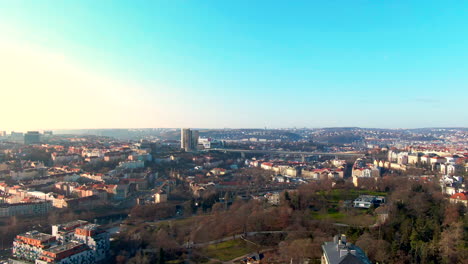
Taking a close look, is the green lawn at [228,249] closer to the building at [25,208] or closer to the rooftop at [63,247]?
the rooftop at [63,247]

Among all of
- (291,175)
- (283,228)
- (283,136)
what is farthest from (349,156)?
(283,136)

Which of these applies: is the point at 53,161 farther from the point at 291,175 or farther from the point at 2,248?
the point at 291,175

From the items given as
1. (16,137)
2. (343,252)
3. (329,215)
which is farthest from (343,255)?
(16,137)

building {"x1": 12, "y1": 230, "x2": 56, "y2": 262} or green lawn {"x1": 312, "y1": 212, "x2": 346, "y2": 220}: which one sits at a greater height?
green lawn {"x1": 312, "y1": 212, "x2": 346, "y2": 220}

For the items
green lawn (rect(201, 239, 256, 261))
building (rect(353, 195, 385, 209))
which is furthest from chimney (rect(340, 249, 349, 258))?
building (rect(353, 195, 385, 209))

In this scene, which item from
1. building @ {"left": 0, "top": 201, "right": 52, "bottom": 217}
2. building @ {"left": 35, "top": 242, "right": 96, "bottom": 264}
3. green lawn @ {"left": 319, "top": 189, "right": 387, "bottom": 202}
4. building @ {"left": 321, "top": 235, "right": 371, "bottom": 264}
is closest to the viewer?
building @ {"left": 321, "top": 235, "right": 371, "bottom": 264}

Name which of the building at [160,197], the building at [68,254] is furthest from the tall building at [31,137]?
the building at [68,254]

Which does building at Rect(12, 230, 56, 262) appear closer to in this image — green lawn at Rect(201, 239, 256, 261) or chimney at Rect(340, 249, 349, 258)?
green lawn at Rect(201, 239, 256, 261)

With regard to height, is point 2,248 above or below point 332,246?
below
